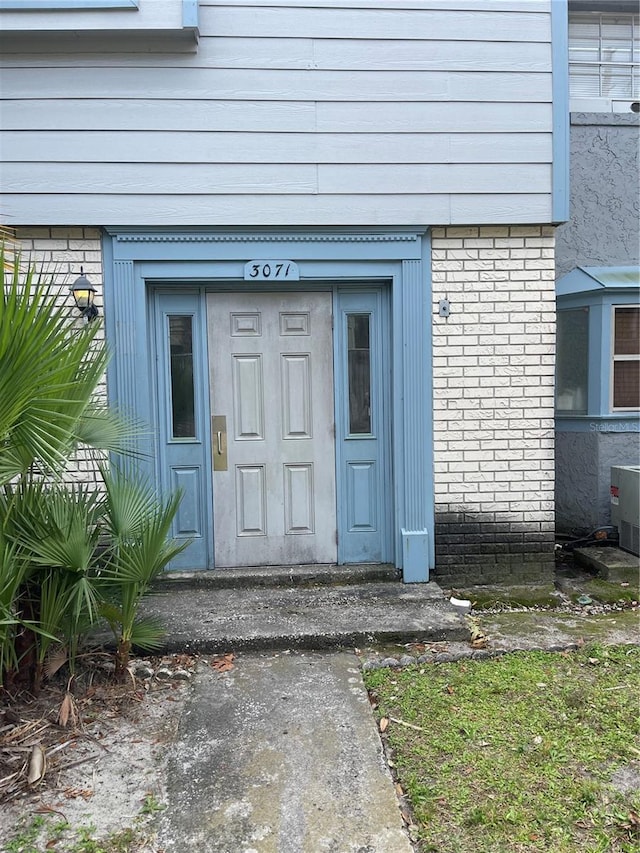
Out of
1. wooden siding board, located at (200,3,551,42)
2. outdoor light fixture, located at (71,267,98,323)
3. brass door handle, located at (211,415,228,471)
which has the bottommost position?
brass door handle, located at (211,415,228,471)

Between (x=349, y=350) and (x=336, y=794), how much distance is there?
10.1 ft

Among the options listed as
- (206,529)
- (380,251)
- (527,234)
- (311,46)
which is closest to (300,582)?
(206,529)

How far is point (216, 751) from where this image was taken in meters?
2.78

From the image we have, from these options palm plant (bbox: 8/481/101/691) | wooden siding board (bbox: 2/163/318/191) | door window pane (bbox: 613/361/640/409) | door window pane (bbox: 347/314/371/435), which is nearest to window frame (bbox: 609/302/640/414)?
door window pane (bbox: 613/361/640/409)

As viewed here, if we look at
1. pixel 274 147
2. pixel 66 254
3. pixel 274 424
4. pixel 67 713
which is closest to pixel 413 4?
pixel 274 147

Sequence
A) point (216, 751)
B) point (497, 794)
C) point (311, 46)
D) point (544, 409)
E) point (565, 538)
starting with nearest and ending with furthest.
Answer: point (497, 794), point (216, 751), point (311, 46), point (544, 409), point (565, 538)

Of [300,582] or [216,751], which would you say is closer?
[216,751]

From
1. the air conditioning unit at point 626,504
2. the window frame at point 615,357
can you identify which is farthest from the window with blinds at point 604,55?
the air conditioning unit at point 626,504

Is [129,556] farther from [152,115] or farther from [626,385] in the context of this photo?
[626,385]

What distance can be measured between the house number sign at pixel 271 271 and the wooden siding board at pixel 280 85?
1.14m

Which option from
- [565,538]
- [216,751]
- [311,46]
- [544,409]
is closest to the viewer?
[216,751]

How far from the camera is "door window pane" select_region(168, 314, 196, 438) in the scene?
4.64 m

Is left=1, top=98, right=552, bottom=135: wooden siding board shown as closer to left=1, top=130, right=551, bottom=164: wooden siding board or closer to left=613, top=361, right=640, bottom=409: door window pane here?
left=1, top=130, right=551, bottom=164: wooden siding board

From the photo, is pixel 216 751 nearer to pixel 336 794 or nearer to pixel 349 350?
pixel 336 794
